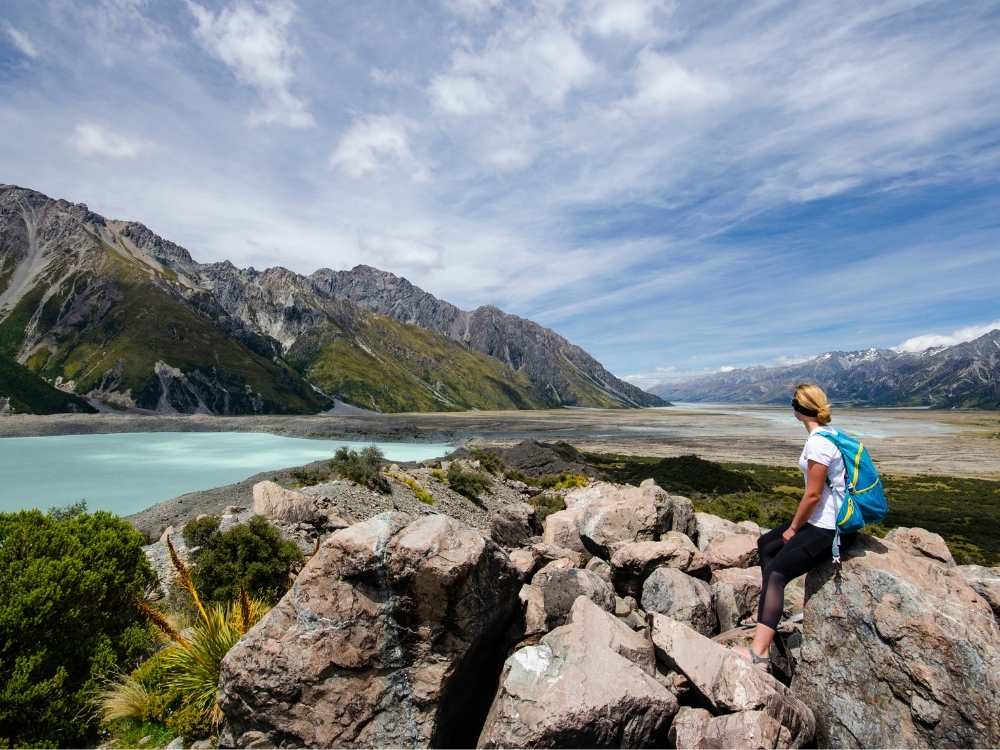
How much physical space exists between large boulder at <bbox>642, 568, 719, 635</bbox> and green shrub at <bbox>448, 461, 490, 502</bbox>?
24.6 m

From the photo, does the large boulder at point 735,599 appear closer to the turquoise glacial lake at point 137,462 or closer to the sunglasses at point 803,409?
the sunglasses at point 803,409

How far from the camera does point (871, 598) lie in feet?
21.7

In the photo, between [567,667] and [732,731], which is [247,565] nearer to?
[567,667]

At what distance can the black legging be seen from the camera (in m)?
6.70

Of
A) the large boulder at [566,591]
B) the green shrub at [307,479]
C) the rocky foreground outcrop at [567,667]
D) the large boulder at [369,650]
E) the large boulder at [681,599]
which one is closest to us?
the rocky foreground outcrop at [567,667]

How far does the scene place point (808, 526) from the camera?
267 inches

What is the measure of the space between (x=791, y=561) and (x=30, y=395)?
187088 mm

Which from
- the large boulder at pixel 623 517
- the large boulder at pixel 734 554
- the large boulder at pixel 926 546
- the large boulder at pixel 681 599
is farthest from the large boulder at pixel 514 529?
the large boulder at pixel 926 546

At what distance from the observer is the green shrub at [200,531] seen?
17744 mm

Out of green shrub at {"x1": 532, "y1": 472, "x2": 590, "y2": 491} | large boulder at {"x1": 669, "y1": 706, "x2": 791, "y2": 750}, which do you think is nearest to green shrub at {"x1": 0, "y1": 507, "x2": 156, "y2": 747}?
large boulder at {"x1": 669, "y1": 706, "x2": 791, "y2": 750}

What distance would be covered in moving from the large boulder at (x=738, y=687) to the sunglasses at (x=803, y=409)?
3.41 meters

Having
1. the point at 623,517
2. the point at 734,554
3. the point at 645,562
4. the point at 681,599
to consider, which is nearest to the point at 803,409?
the point at 681,599

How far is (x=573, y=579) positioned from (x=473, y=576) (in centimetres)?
379

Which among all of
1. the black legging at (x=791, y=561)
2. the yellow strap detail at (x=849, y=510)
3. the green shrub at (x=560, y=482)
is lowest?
the green shrub at (x=560, y=482)
